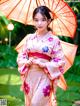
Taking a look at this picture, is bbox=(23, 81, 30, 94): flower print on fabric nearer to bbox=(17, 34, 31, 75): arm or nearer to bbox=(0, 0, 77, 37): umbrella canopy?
bbox=(17, 34, 31, 75): arm

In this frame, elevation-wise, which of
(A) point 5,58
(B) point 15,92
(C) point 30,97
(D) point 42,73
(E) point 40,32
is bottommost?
(A) point 5,58

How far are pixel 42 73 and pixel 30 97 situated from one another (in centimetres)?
28

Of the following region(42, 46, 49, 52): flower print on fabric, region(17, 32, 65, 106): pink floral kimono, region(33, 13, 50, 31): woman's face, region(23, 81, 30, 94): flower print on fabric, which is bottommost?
region(23, 81, 30, 94): flower print on fabric

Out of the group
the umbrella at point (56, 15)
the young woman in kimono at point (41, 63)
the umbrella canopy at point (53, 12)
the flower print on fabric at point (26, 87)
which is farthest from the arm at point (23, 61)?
the umbrella canopy at point (53, 12)

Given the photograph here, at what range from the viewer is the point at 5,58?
9.53 meters

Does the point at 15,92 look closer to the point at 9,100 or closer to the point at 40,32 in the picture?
the point at 9,100

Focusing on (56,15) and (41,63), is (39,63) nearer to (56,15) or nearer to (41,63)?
(41,63)

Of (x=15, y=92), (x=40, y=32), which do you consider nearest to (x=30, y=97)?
(x=40, y=32)

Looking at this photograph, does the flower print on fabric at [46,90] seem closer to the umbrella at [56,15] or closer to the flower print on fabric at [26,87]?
the flower print on fabric at [26,87]

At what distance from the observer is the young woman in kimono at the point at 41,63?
12.3ft

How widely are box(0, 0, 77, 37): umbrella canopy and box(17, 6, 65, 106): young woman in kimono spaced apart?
23.2 inches

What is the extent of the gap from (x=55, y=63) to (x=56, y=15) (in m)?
0.83

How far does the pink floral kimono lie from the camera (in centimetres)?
377

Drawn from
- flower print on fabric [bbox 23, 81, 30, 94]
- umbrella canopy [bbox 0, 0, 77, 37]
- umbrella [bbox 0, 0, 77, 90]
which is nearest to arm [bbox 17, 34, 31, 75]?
flower print on fabric [bbox 23, 81, 30, 94]
